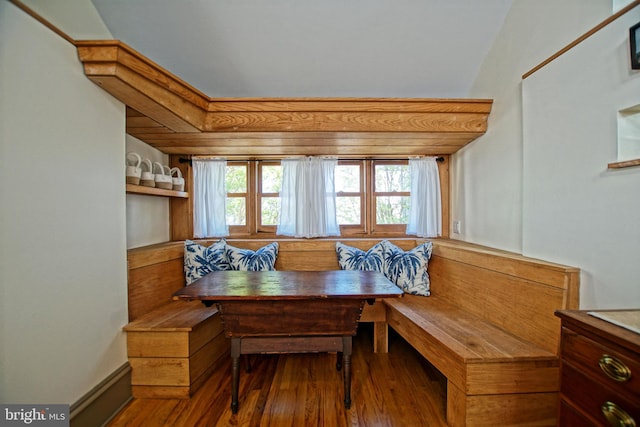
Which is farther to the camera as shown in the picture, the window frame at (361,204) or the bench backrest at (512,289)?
the window frame at (361,204)

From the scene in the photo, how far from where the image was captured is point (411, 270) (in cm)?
219

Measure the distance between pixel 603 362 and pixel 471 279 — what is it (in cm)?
112

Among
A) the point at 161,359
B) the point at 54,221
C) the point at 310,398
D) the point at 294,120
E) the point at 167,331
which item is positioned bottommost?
the point at 310,398

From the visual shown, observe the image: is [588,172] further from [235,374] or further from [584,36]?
[235,374]

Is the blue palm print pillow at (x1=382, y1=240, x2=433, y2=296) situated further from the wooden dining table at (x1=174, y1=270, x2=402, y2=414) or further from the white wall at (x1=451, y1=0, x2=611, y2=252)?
the wooden dining table at (x1=174, y1=270, x2=402, y2=414)

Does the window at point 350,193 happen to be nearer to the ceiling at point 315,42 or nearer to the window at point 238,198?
the ceiling at point 315,42

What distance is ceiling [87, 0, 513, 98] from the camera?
1.72 metres

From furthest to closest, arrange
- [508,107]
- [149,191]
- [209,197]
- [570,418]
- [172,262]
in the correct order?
[209,197] < [172,262] < [149,191] < [508,107] < [570,418]

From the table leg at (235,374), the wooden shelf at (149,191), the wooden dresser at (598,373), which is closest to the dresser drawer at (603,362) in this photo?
the wooden dresser at (598,373)

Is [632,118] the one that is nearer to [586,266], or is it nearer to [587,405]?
[586,266]

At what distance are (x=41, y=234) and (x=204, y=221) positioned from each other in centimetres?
146

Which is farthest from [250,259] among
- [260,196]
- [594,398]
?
[594,398]

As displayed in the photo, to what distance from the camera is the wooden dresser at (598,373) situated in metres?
0.70

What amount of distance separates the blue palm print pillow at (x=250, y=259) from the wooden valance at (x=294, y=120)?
103 centimetres
